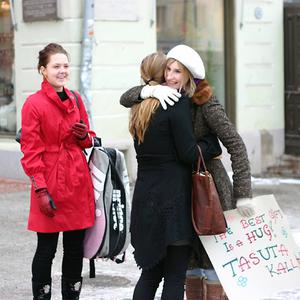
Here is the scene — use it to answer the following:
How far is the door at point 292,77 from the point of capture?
1241cm

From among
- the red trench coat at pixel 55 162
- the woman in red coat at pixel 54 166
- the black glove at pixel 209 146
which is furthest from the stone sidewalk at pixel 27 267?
the black glove at pixel 209 146

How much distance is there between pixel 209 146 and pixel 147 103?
415 mm

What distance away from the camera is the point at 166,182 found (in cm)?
440

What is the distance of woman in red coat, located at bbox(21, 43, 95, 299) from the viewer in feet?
16.0

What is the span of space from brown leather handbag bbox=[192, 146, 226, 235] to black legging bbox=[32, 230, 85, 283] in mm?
975

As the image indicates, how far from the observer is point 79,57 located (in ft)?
34.4

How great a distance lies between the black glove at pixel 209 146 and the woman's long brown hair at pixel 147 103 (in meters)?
0.32

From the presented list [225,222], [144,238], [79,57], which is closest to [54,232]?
[144,238]

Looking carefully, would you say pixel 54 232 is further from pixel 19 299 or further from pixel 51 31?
pixel 51 31

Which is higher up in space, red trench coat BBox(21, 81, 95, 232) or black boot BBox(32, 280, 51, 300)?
red trench coat BBox(21, 81, 95, 232)

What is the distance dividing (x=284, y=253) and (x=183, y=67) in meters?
1.26

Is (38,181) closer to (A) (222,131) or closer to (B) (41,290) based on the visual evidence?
(B) (41,290)

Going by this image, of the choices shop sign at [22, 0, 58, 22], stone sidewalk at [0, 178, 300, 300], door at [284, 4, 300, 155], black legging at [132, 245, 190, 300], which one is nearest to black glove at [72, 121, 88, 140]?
black legging at [132, 245, 190, 300]

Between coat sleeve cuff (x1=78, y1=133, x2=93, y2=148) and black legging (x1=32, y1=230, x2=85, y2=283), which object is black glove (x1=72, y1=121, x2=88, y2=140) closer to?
coat sleeve cuff (x1=78, y1=133, x2=93, y2=148)
